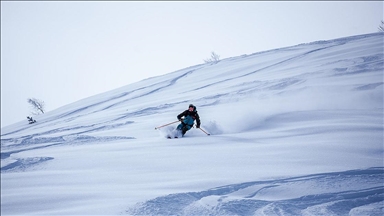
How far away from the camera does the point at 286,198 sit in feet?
8.66

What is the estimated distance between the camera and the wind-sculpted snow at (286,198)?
243 centimetres

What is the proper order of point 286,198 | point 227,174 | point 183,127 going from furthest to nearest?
point 183,127 < point 227,174 < point 286,198

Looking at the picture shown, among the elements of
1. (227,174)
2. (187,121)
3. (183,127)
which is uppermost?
(187,121)

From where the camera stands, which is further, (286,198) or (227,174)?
(227,174)

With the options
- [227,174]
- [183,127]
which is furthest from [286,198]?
[183,127]

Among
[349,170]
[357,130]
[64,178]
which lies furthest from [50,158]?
[357,130]

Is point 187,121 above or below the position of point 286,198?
above

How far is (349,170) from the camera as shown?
10.3 ft

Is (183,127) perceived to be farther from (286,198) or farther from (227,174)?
(286,198)

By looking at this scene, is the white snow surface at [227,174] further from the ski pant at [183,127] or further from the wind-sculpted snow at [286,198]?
the ski pant at [183,127]

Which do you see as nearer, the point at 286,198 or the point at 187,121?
the point at 286,198

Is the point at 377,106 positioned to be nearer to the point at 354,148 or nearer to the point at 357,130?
the point at 357,130

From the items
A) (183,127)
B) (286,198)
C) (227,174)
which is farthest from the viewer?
(183,127)

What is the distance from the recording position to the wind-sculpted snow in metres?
2.43
